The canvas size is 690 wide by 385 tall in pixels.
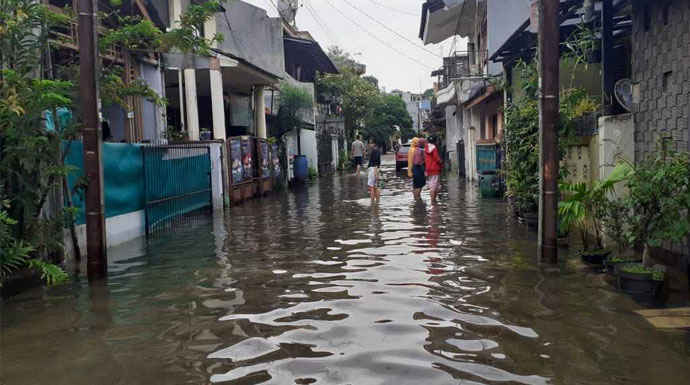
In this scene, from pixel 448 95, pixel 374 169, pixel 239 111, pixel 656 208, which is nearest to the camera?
pixel 656 208

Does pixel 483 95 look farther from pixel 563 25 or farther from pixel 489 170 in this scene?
pixel 563 25

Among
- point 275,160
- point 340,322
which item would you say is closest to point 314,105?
point 275,160

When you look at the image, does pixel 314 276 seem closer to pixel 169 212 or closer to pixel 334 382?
pixel 334 382

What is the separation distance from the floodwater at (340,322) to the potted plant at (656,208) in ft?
0.94

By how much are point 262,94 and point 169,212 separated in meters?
11.6

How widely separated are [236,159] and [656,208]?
45.0 feet

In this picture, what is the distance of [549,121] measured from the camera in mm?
7797

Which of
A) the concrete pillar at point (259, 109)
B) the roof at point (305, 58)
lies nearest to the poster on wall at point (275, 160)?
the concrete pillar at point (259, 109)

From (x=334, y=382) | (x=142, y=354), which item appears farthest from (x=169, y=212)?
(x=334, y=382)

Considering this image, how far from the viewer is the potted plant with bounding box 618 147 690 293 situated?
20.1 ft

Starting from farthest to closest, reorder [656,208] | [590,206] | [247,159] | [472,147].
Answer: [472,147], [247,159], [590,206], [656,208]

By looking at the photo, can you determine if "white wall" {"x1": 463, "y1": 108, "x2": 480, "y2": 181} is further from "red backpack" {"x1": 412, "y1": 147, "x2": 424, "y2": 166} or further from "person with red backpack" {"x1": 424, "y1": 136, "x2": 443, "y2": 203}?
"person with red backpack" {"x1": 424, "y1": 136, "x2": 443, "y2": 203}

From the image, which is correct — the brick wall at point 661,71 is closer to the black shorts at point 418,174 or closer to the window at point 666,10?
the window at point 666,10

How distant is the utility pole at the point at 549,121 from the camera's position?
7688 millimetres
